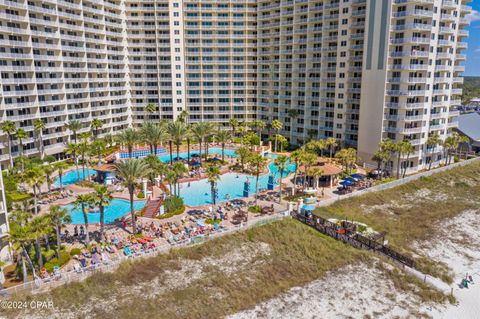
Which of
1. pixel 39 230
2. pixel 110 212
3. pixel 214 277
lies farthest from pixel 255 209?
pixel 39 230

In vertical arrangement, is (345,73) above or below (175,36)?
below

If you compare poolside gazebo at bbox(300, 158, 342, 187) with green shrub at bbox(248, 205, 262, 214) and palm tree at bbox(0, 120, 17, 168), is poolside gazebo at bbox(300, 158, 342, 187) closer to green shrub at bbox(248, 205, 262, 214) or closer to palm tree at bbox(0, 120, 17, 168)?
green shrub at bbox(248, 205, 262, 214)

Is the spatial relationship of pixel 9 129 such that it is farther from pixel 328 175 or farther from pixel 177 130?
pixel 328 175

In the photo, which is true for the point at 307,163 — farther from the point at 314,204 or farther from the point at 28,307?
the point at 28,307

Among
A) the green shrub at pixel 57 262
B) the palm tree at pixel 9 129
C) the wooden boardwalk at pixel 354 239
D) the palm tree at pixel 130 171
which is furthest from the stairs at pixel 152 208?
the palm tree at pixel 9 129

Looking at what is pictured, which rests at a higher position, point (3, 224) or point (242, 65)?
point (242, 65)

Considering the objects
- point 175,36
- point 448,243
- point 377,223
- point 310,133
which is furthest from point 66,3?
point 448,243

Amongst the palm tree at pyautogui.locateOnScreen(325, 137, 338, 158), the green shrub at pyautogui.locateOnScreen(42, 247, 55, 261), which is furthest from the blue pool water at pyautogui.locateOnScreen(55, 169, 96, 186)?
the palm tree at pyautogui.locateOnScreen(325, 137, 338, 158)
